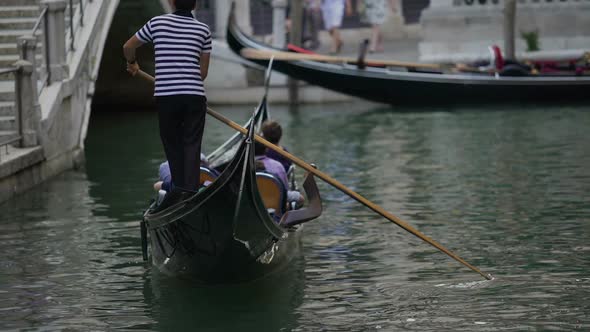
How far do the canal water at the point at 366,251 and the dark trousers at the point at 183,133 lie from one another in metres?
0.50

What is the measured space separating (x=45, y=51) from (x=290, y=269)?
3697 millimetres

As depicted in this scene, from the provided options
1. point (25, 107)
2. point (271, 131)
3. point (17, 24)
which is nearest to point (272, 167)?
point (271, 131)

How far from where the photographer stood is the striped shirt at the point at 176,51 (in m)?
5.05

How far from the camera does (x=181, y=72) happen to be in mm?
5055

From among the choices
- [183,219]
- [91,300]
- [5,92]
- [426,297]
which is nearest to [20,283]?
[91,300]

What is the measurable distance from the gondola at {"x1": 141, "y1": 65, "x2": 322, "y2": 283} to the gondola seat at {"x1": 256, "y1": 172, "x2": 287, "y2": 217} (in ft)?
1.01

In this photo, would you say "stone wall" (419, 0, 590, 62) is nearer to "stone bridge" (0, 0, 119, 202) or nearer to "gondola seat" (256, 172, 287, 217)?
"stone bridge" (0, 0, 119, 202)

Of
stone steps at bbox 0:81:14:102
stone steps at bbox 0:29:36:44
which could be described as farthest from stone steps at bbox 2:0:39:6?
stone steps at bbox 0:81:14:102

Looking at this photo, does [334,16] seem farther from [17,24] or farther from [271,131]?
[271,131]

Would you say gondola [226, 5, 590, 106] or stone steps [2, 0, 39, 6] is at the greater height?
stone steps [2, 0, 39, 6]

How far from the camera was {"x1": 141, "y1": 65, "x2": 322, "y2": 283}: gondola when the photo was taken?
4887 mm

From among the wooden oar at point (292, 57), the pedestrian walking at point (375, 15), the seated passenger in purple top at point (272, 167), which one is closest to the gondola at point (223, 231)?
the seated passenger in purple top at point (272, 167)

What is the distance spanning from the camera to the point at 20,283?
18.5ft

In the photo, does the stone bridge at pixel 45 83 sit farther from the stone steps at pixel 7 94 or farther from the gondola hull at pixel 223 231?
the gondola hull at pixel 223 231
